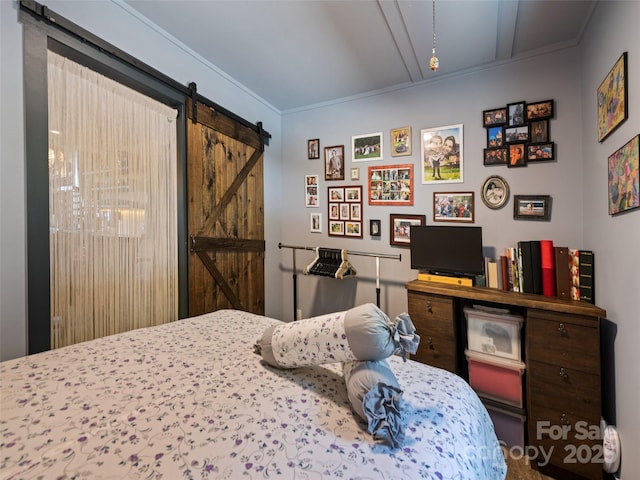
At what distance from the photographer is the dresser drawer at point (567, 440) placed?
5.03ft

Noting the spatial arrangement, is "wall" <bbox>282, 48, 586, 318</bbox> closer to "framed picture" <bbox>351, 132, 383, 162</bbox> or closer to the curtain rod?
"framed picture" <bbox>351, 132, 383, 162</bbox>

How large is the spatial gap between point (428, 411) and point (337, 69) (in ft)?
8.79

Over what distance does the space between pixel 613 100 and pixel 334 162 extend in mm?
2177

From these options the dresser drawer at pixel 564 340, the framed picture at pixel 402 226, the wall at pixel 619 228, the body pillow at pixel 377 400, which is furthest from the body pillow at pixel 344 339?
the framed picture at pixel 402 226

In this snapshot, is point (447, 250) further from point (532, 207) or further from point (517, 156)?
point (517, 156)

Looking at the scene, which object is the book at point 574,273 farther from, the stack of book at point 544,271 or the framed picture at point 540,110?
the framed picture at point 540,110

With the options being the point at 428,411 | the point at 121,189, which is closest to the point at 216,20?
the point at 121,189

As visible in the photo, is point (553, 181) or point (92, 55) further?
point (553, 181)

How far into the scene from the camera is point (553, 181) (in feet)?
6.95

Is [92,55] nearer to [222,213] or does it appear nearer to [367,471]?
[222,213]

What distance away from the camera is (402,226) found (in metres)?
2.73

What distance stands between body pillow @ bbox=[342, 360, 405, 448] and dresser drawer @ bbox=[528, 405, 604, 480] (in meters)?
1.53

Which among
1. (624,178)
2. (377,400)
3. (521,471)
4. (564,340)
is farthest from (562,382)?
(377,400)

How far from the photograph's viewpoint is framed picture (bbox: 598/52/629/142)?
4.22 feet
